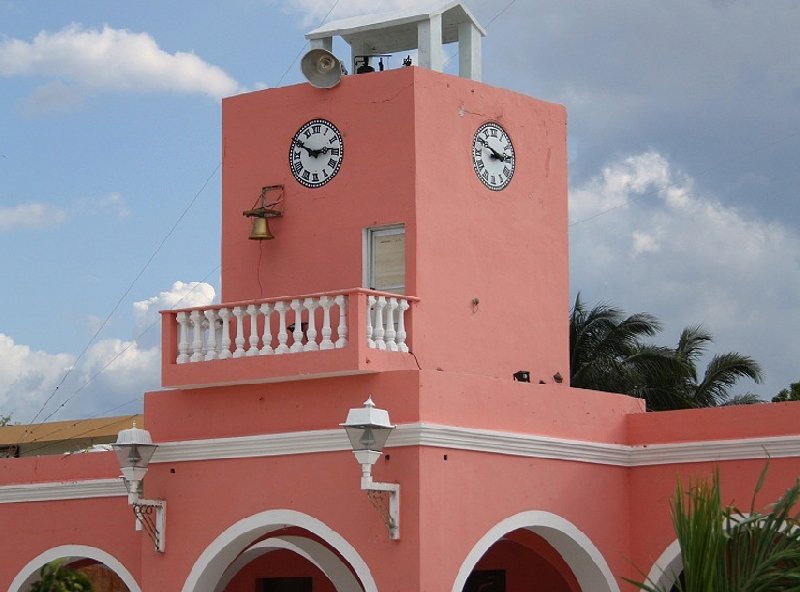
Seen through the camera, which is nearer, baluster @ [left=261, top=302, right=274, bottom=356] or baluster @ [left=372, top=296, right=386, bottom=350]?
baluster @ [left=372, top=296, right=386, bottom=350]

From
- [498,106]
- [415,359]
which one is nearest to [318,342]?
[415,359]

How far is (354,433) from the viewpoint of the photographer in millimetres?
11648

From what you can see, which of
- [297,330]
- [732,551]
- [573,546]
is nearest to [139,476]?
[297,330]

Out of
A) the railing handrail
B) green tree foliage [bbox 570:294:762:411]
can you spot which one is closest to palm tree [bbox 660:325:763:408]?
green tree foliage [bbox 570:294:762:411]

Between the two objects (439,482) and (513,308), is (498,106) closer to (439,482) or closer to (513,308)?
(513,308)

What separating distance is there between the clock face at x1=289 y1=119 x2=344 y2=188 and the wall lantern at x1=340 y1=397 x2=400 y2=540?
3.29 meters

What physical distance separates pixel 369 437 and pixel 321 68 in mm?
4332

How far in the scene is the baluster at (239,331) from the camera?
42.3 ft

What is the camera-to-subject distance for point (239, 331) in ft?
42.5

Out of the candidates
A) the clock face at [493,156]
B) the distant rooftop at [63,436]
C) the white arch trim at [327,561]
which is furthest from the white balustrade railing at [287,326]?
the distant rooftop at [63,436]

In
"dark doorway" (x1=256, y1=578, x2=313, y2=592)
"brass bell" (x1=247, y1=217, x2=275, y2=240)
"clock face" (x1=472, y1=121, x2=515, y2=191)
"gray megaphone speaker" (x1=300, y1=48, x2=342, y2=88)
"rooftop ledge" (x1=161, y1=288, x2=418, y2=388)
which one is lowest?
"dark doorway" (x1=256, y1=578, x2=313, y2=592)

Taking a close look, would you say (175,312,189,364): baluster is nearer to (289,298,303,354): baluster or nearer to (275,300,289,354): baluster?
(275,300,289,354): baluster

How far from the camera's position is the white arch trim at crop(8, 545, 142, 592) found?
14.8 m

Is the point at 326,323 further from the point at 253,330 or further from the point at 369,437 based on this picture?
the point at 369,437
